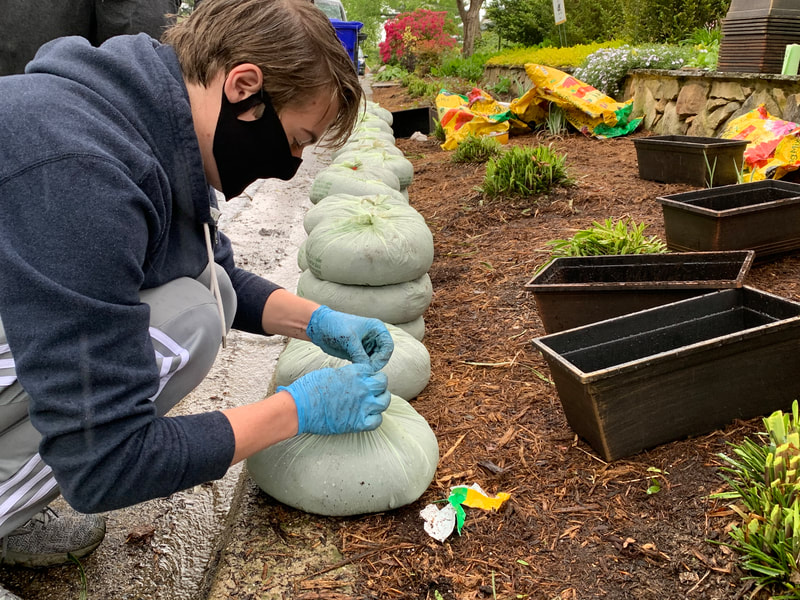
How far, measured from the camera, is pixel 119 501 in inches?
49.5

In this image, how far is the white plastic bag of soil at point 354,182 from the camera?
3656mm

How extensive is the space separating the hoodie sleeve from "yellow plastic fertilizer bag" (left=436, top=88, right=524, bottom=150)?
5.85m

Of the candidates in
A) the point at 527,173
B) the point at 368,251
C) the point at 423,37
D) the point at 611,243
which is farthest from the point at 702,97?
the point at 423,37

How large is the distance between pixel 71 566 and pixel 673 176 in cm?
409

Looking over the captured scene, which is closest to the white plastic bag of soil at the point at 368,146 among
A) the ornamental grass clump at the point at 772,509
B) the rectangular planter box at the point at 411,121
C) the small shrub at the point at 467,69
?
the rectangular planter box at the point at 411,121

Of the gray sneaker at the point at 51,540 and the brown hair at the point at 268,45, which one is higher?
the brown hair at the point at 268,45

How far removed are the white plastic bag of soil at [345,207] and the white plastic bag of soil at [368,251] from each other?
116 millimetres

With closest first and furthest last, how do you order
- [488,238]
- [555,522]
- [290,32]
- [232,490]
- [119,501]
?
[119,501]
[290,32]
[555,522]
[232,490]
[488,238]

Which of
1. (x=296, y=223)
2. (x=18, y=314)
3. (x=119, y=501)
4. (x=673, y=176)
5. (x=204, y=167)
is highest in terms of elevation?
(x=204, y=167)

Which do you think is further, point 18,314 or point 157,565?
point 157,565

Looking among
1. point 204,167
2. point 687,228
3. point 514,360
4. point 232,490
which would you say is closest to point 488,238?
point 687,228

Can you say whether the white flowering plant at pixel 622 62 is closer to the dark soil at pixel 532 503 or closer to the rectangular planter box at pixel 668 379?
the dark soil at pixel 532 503

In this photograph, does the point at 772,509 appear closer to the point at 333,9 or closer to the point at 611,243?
the point at 611,243

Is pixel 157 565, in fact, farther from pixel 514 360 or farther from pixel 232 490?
pixel 514 360
